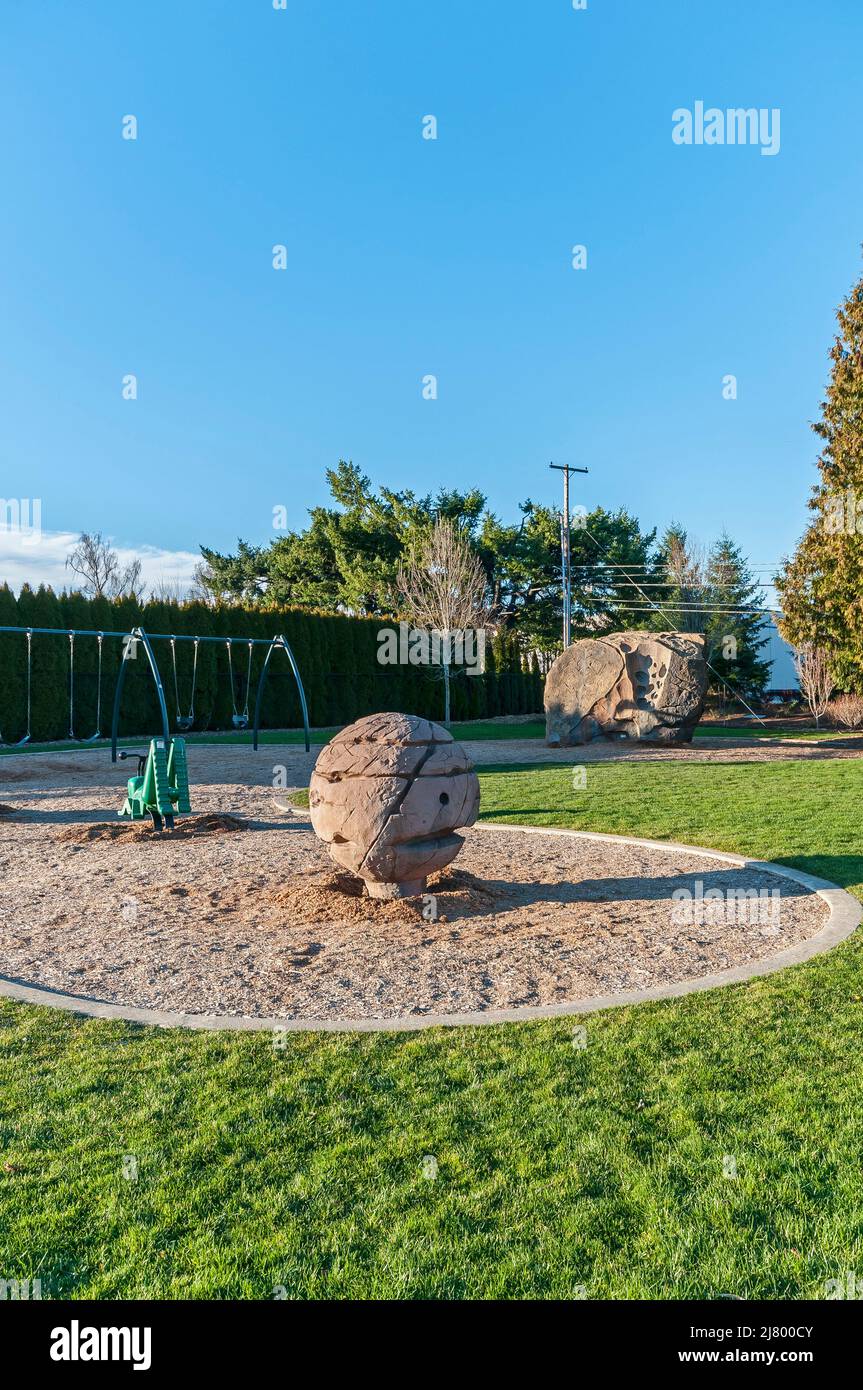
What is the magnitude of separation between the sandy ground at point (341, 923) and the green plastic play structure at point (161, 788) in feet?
0.90

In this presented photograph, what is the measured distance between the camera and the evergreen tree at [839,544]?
→ 867 inches

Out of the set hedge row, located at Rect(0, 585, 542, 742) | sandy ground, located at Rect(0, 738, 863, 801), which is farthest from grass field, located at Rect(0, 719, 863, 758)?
sandy ground, located at Rect(0, 738, 863, 801)

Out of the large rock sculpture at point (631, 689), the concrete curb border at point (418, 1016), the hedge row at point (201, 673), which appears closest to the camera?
the concrete curb border at point (418, 1016)

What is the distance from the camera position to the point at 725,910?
686 cm

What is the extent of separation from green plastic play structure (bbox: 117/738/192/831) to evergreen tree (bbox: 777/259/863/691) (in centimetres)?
1744


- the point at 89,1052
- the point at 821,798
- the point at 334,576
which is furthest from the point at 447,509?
the point at 89,1052

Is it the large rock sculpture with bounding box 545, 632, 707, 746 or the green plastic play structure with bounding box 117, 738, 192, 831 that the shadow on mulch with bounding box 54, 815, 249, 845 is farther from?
the large rock sculpture with bounding box 545, 632, 707, 746

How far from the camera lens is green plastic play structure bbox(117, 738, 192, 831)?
10.2m

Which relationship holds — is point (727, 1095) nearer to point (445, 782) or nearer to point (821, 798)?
point (445, 782)

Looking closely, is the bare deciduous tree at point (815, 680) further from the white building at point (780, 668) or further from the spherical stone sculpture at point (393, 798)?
the spherical stone sculpture at point (393, 798)

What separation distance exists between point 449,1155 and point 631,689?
17756mm

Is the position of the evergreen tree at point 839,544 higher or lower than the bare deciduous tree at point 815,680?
higher

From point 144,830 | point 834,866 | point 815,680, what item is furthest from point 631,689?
point 144,830

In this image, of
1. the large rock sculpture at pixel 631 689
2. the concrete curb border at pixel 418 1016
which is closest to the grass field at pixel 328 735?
the large rock sculpture at pixel 631 689
